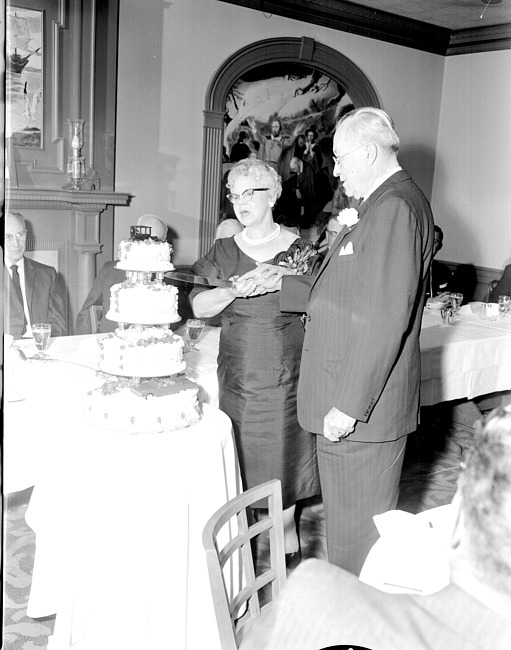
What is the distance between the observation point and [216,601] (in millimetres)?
1388

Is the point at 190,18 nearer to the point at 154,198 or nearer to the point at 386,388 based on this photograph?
the point at 154,198

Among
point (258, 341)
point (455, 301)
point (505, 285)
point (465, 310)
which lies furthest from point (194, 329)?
point (505, 285)

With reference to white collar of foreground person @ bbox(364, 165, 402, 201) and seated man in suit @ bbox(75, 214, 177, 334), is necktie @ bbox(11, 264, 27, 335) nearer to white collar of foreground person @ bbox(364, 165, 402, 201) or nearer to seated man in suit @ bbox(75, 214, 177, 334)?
seated man in suit @ bbox(75, 214, 177, 334)

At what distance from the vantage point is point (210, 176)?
6.04 metres

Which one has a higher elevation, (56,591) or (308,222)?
(308,222)

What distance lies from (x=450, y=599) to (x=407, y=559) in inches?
16.6

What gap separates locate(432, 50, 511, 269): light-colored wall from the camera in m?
7.26

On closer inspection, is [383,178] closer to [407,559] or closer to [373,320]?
[373,320]

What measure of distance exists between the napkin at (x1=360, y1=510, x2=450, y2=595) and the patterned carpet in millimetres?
762

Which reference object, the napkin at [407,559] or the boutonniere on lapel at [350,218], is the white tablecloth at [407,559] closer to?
the napkin at [407,559]

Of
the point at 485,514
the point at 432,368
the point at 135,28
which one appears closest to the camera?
the point at 485,514

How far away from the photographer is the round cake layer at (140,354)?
6.92 feet

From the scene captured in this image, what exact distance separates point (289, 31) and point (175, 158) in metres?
1.65

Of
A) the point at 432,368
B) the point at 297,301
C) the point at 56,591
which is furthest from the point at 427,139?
the point at 56,591
